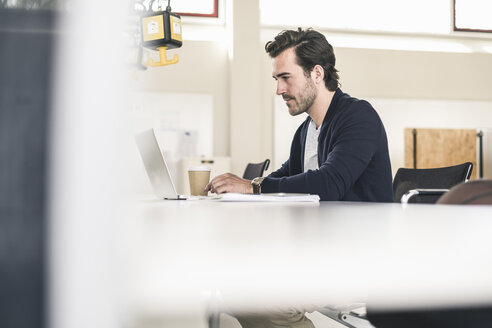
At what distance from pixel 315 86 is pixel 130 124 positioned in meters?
2.22

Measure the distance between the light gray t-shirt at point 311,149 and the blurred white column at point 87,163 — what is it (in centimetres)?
214

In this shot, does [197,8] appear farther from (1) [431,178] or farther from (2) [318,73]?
(1) [431,178]

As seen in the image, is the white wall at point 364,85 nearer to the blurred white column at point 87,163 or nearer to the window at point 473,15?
the window at point 473,15

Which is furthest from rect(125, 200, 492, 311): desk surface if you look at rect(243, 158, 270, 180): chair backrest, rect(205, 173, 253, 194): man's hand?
rect(243, 158, 270, 180): chair backrest

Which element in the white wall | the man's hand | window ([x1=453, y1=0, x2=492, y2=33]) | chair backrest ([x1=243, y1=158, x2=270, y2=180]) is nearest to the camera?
the man's hand

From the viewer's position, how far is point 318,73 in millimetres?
2369

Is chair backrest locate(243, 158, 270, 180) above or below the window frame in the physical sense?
below

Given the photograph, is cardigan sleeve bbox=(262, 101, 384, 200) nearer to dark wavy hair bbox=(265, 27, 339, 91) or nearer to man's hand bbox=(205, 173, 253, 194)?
man's hand bbox=(205, 173, 253, 194)

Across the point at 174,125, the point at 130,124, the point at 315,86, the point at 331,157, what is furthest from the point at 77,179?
the point at 174,125

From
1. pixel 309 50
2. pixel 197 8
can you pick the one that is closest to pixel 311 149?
pixel 309 50

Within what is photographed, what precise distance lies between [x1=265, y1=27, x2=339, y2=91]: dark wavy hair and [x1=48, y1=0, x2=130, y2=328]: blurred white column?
223 cm

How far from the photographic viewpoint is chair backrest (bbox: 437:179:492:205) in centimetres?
61

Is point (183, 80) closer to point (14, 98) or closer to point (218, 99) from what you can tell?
point (218, 99)

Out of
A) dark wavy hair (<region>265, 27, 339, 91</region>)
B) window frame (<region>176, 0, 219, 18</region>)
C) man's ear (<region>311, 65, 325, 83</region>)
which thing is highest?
window frame (<region>176, 0, 219, 18</region>)
